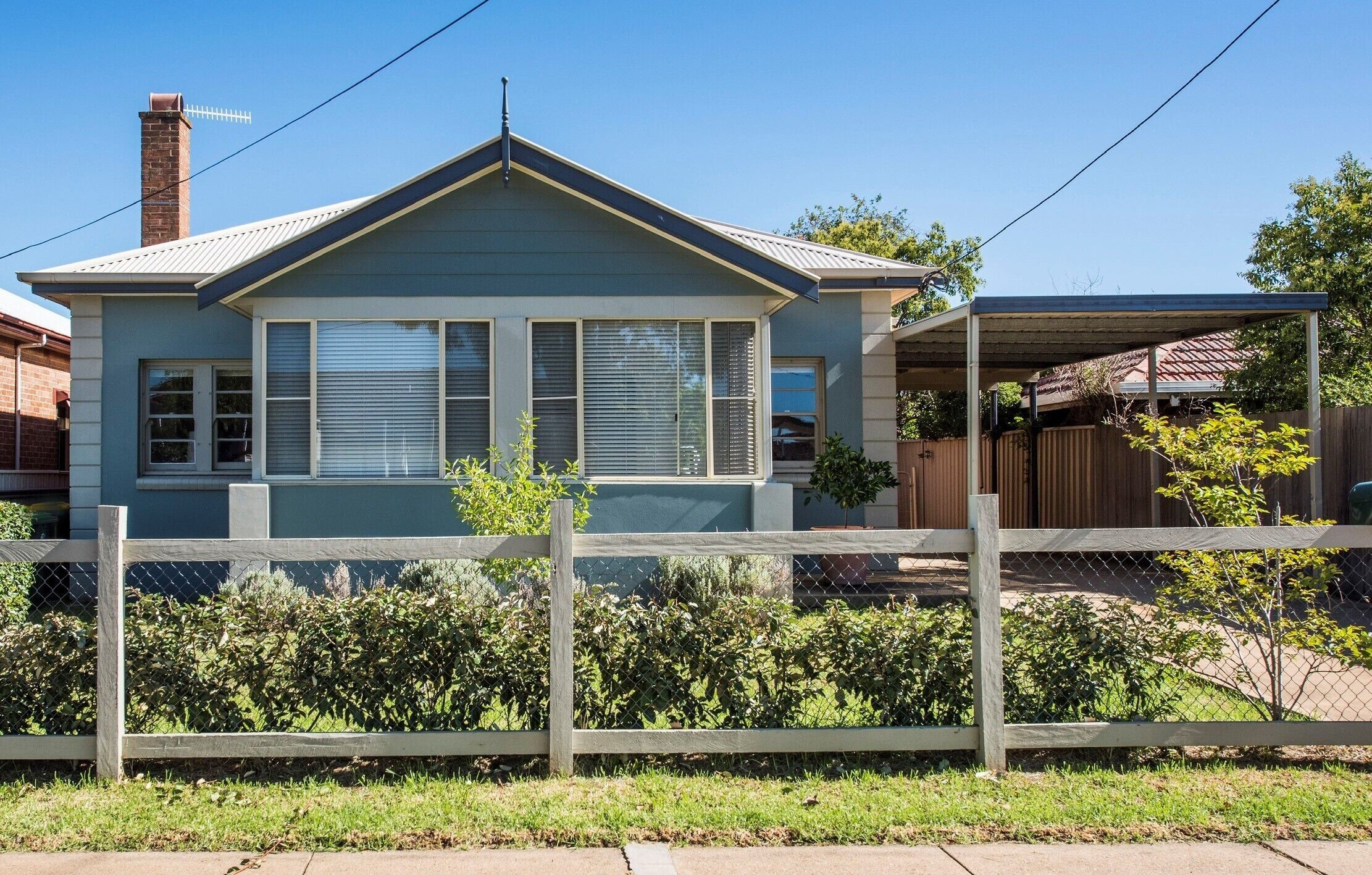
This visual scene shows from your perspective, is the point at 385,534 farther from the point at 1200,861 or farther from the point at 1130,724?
the point at 1200,861

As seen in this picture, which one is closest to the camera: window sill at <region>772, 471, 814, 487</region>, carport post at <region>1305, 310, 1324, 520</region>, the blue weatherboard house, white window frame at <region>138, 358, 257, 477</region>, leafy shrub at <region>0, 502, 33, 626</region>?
leafy shrub at <region>0, 502, 33, 626</region>

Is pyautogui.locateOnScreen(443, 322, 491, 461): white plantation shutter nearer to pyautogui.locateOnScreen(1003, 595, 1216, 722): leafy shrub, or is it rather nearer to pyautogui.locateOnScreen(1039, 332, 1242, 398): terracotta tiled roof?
pyautogui.locateOnScreen(1003, 595, 1216, 722): leafy shrub

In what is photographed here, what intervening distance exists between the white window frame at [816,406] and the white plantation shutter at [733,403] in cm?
187

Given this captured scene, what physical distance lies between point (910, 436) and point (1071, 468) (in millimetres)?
9369

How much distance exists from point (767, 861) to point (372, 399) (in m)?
7.52

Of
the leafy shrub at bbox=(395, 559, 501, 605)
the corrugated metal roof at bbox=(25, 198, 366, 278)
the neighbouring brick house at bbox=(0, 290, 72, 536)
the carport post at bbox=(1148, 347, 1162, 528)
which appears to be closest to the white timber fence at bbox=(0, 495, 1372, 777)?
the leafy shrub at bbox=(395, 559, 501, 605)

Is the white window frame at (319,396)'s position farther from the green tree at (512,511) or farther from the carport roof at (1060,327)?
the carport roof at (1060,327)

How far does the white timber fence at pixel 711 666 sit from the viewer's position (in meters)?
4.96

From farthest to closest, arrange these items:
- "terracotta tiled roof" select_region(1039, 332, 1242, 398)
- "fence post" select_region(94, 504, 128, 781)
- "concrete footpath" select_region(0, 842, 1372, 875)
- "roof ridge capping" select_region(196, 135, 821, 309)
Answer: "terracotta tiled roof" select_region(1039, 332, 1242, 398), "roof ridge capping" select_region(196, 135, 821, 309), "fence post" select_region(94, 504, 128, 781), "concrete footpath" select_region(0, 842, 1372, 875)

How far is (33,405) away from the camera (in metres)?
15.9

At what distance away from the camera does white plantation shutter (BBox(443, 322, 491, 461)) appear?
10.4m

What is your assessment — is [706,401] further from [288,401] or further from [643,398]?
[288,401]

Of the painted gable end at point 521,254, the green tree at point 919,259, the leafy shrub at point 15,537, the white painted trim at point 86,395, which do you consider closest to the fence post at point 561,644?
the leafy shrub at point 15,537

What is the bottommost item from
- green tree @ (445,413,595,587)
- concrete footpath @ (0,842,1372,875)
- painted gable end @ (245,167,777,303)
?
concrete footpath @ (0,842,1372,875)
